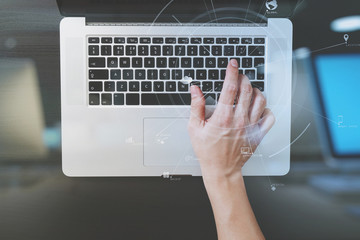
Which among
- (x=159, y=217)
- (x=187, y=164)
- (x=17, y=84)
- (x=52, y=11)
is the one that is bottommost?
(x=159, y=217)

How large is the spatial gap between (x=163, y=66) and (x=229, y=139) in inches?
8.4

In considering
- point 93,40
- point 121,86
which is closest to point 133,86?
point 121,86

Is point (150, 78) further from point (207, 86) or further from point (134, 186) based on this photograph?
point (134, 186)

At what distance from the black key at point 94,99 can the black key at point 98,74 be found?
4 centimetres

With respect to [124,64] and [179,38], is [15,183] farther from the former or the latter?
[179,38]

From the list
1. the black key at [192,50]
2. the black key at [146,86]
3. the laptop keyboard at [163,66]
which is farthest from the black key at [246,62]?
the black key at [146,86]

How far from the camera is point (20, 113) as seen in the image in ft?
2.09

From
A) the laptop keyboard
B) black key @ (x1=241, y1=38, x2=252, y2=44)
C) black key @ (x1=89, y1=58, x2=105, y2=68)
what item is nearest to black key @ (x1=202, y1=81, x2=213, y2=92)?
the laptop keyboard

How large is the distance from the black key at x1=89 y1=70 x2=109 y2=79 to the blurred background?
0.27ft

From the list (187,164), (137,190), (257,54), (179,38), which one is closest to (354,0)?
(257,54)

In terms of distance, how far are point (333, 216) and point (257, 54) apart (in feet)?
1.33

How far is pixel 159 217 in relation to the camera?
642 millimetres

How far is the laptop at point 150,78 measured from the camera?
0.61 meters

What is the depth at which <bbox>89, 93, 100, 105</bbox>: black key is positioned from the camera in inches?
24.0
